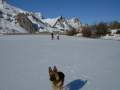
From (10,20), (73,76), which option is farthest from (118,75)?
(10,20)

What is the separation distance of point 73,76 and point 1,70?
3340mm

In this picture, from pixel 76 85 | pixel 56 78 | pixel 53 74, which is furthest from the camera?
pixel 76 85

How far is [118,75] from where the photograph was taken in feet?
32.0

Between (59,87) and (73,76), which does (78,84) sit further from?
(59,87)

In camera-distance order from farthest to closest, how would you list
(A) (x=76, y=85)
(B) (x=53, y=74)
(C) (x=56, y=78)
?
(A) (x=76, y=85)
(C) (x=56, y=78)
(B) (x=53, y=74)

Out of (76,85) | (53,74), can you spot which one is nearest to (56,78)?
(53,74)

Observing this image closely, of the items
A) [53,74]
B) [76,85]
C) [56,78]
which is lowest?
[76,85]

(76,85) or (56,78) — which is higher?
(56,78)

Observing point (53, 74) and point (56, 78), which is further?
point (56, 78)

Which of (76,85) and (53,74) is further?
(76,85)

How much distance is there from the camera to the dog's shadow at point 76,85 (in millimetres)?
7603

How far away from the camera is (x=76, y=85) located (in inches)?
313

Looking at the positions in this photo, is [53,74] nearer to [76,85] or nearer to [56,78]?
[56,78]

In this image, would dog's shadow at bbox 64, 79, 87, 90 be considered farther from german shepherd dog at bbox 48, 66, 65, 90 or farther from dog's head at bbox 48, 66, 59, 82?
dog's head at bbox 48, 66, 59, 82
